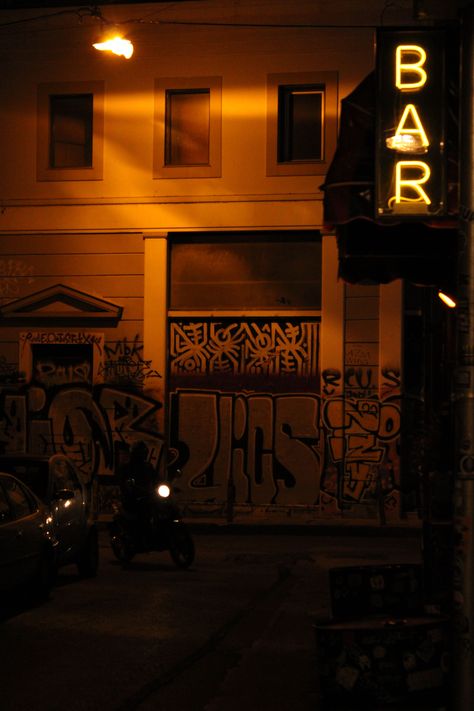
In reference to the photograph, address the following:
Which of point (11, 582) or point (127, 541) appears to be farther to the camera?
point (127, 541)

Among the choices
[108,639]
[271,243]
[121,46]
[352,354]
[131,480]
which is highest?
[121,46]

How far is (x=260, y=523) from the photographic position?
21.1 m

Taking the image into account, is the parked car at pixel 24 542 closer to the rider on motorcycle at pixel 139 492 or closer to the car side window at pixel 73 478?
the car side window at pixel 73 478

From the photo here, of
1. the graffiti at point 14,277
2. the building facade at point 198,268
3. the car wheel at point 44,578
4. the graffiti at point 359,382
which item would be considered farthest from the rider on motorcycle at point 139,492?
the graffiti at point 14,277

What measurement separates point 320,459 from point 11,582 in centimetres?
1255

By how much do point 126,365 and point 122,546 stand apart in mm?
8686

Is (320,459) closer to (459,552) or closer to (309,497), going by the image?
(309,497)

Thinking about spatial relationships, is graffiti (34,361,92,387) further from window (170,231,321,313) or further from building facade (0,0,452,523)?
window (170,231,321,313)

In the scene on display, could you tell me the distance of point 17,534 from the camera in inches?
435

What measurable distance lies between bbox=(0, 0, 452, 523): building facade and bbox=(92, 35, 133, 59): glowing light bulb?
1.69m

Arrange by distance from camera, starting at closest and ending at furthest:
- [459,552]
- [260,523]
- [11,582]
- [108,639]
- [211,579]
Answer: [459,552] → [108,639] → [11,582] → [211,579] → [260,523]

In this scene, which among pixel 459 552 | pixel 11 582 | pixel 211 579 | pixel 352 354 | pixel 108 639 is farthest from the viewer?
pixel 352 354

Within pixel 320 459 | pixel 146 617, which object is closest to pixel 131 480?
pixel 146 617

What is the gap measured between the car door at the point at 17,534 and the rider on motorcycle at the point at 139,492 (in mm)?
2818
